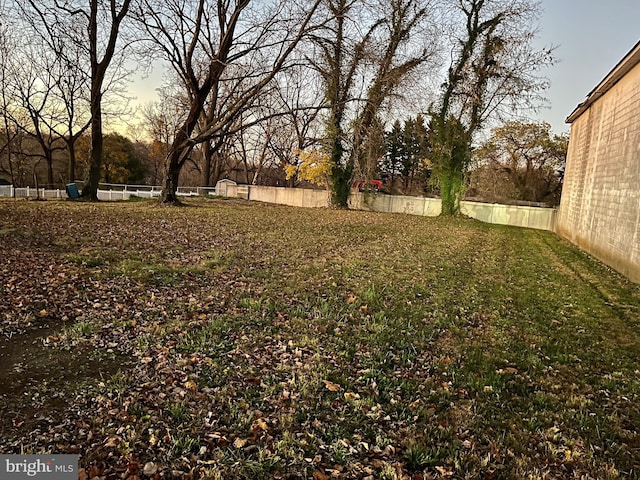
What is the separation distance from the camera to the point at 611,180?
9.63 m

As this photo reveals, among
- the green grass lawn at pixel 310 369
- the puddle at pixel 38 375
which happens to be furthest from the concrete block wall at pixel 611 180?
the puddle at pixel 38 375

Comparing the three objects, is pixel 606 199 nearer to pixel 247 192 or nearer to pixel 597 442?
pixel 597 442

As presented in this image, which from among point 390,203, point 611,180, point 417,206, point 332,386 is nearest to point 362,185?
point 390,203

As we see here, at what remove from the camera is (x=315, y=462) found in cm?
214

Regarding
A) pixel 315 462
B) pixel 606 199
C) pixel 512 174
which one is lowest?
pixel 315 462

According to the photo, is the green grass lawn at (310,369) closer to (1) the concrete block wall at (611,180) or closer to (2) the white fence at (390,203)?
(1) the concrete block wall at (611,180)

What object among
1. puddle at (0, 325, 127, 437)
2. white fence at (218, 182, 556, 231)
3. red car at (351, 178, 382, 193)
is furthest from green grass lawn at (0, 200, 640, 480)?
red car at (351, 178, 382, 193)

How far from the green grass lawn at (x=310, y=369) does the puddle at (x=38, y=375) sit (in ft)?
0.05

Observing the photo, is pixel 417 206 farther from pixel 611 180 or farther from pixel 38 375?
pixel 38 375

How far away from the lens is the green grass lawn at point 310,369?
2.20m

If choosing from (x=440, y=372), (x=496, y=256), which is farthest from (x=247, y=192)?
(x=440, y=372)

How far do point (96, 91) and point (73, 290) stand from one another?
44.7 ft

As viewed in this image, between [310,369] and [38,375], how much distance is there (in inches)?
78.9

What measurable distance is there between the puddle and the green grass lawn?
0.05 ft
